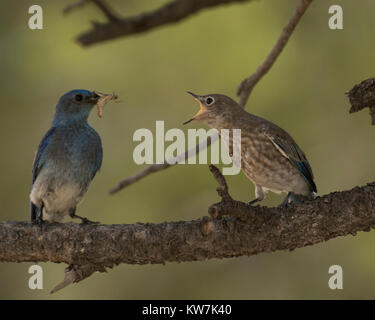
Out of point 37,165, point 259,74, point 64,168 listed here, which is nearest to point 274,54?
point 259,74

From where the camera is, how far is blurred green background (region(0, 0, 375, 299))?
9242mm

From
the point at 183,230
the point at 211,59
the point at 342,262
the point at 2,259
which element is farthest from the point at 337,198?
the point at 211,59

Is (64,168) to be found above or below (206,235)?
above

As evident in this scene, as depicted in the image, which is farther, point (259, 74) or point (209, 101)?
point (209, 101)

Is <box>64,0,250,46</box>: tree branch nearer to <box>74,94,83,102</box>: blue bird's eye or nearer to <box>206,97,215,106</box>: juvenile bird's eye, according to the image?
<box>206,97,215,106</box>: juvenile bird's eye

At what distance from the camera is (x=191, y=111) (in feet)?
31.9

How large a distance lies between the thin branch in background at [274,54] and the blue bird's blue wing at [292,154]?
1.56 feet

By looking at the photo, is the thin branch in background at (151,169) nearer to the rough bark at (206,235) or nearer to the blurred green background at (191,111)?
the rough bark at (206,235)

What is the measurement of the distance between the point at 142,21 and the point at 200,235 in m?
1.60

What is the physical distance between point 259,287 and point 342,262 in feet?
3.44

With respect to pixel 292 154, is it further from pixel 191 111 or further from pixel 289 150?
pixel 191 111

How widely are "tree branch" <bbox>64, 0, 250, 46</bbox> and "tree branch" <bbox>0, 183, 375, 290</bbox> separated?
1398mm

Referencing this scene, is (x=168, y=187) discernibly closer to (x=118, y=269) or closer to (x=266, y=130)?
(x=118, y=269)

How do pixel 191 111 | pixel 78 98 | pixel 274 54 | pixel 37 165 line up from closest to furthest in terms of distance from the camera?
pixel 274 54, pixel 37 165, pixel 78 98, pixel 191 111
